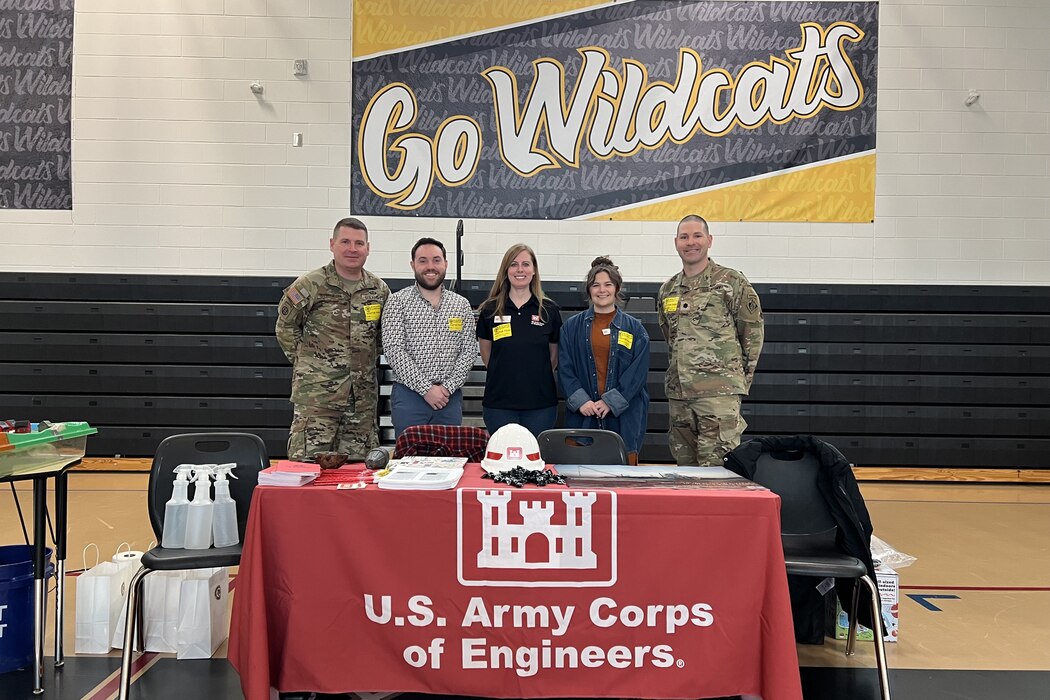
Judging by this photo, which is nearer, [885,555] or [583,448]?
[583,448]

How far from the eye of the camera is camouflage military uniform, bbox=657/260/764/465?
342 centimetres

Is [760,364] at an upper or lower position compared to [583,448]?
upper

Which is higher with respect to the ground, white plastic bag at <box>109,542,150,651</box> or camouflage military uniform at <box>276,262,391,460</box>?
camouflage military uniform at <box>276,262,391,460</box>

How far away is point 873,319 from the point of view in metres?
5.98

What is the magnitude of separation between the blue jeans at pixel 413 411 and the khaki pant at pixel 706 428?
3.73 feet

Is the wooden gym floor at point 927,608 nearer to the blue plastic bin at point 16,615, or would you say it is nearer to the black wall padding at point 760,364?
the blue plastic bin at point 16,615

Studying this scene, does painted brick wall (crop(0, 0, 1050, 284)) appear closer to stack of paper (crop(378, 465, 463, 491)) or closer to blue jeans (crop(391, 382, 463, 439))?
blue jeans (crop(391, 382, 463, 439))

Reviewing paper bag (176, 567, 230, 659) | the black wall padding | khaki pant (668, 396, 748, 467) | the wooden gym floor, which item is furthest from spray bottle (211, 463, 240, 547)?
the black wall padding

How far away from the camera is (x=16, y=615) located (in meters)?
2.36

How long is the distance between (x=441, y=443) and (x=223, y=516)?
2.53 ft

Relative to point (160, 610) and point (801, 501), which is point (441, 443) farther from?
point (801, 501)

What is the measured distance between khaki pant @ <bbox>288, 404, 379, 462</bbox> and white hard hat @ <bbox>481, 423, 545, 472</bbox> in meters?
1.36

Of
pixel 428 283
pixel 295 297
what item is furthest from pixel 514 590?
pixel 295 297

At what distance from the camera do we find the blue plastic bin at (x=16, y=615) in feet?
7.60
